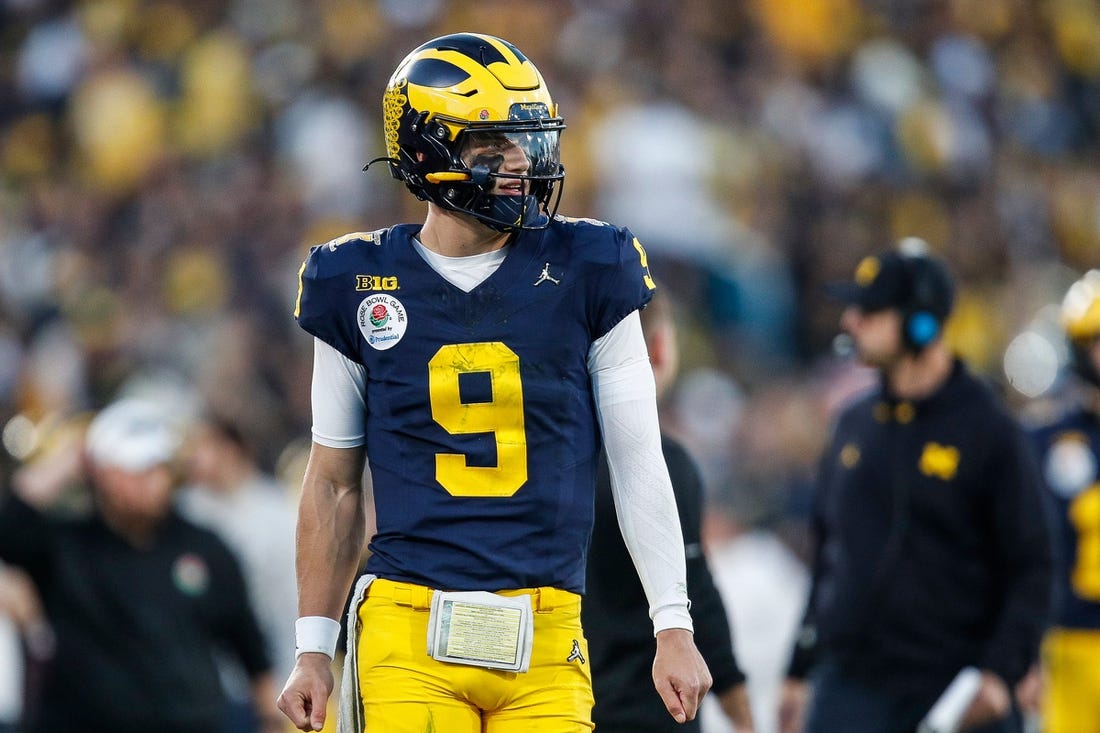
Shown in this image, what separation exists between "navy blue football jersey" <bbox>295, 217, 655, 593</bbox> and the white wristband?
198mm

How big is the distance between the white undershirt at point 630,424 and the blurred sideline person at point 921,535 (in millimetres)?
2300

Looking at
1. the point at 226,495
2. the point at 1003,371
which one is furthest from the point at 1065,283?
the point at 226,495

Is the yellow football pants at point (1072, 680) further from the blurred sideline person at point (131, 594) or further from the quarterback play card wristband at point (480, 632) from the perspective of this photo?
the quarterback play card wristband at point (480, 632)

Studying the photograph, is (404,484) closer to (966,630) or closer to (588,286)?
(588,286)

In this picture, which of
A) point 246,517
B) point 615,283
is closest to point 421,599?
point 615,283

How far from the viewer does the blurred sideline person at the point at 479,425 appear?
3982 mm

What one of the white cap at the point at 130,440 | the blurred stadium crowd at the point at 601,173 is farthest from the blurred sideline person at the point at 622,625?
the blurred stadium crowd at the point at 601,173

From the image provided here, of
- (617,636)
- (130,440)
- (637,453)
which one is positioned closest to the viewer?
(637,453)

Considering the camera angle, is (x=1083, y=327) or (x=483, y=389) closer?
(x=483, y=389)

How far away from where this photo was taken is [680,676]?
157 inches

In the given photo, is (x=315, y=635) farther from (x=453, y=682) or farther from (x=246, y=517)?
(x=246, y=517)

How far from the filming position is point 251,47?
53.6 feet

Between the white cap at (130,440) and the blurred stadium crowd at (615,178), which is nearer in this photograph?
the white cap at (130,440)

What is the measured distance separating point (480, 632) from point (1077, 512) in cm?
469
